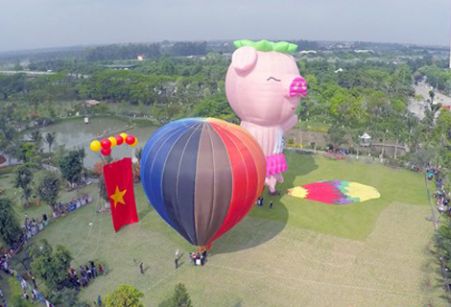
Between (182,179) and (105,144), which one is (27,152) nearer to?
(105,144)

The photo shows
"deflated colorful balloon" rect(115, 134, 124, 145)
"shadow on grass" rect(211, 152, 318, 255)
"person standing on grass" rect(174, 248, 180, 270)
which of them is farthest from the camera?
Result: "deflated colorful balloon" rect(115, 134, 124, 145)

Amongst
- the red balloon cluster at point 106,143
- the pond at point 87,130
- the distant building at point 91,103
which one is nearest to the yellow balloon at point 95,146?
the red balloon cluster at point 106,143

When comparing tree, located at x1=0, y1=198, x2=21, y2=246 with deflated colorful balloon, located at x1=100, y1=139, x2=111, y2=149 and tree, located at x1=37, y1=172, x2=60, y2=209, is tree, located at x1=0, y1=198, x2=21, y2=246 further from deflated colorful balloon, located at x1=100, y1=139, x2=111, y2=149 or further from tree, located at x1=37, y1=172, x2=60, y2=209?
deflated colorful balloon, located at x1=100, y1=139, x2=111, y2=149

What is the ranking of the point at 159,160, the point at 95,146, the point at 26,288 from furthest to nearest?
the point at 95,146 < the point at 26,288 < the point at 159,160

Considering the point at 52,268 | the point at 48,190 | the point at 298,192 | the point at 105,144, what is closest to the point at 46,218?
the point at 48,190

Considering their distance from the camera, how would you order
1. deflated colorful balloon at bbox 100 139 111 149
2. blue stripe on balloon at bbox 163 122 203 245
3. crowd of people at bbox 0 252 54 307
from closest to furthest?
blue stripe on balloon at bbox 163 122 203 245 < crowd of people at bbox 0 252 54 307 < deflated colorful balloon at bbox 100 139 111 149

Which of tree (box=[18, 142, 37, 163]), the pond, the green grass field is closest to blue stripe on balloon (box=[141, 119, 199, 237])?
the green grass field

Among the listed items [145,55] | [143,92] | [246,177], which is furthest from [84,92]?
[145,55]
